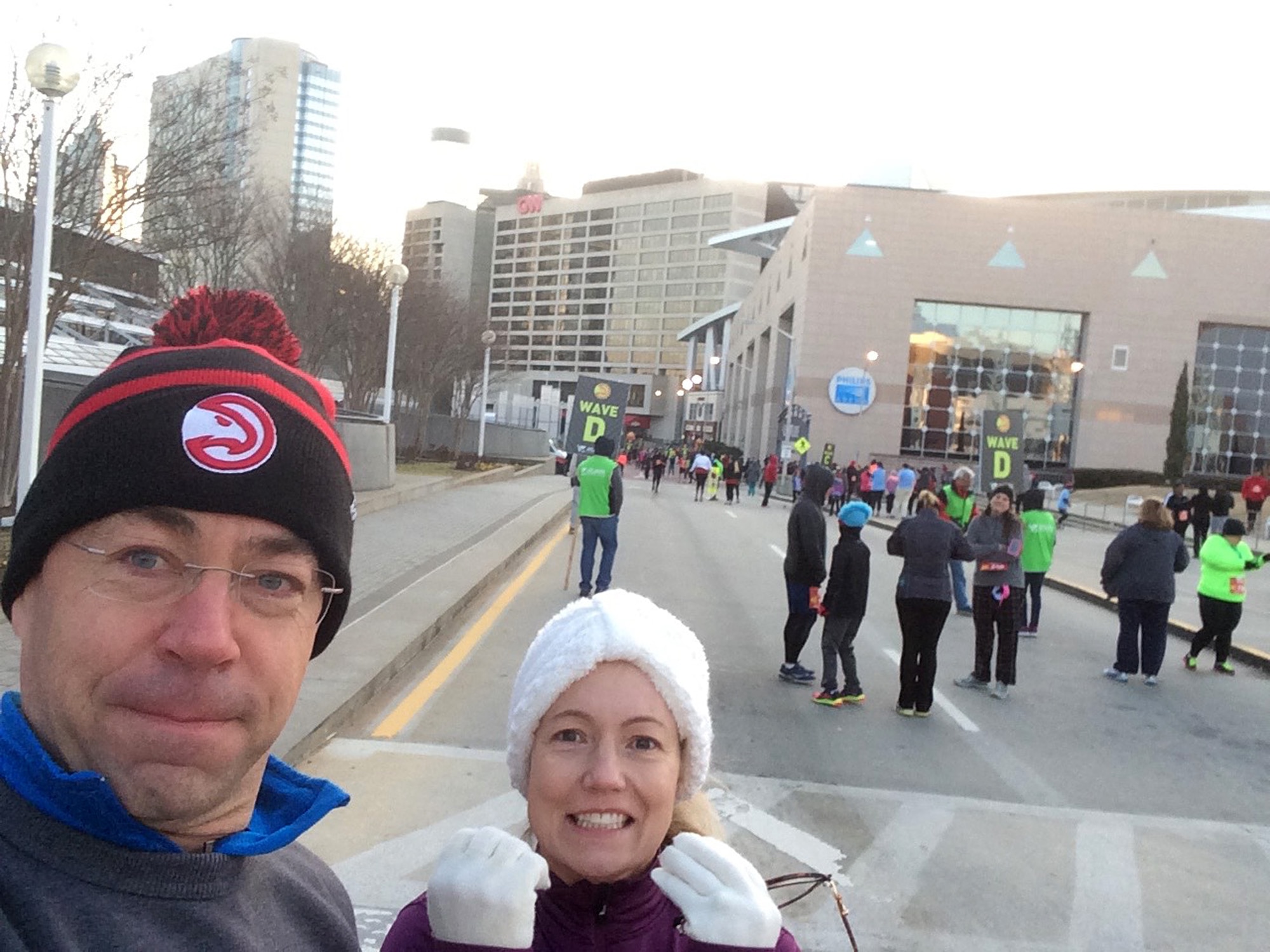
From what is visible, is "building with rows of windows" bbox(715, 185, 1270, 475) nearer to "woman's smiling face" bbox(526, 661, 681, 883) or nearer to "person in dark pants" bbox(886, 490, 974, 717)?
"person in dark pants" bbox(886, 490, 974, 717)

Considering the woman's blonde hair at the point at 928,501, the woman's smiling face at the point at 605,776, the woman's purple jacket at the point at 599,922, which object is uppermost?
the woman's blonde hair at the point at 928,501

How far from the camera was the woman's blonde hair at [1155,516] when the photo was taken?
30.4 feet

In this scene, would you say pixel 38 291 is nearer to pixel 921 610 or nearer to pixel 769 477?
pixel 921 610

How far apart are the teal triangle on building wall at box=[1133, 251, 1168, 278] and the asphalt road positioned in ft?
163

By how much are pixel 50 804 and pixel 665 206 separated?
468 ft

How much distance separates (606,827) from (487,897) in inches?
11.7

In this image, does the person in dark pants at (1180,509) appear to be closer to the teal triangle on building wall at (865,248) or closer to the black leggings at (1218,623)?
the black leggings at (1218,623)

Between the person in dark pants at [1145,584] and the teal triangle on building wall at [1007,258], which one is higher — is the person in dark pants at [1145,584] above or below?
below

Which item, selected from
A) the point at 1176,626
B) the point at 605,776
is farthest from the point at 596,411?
the point at 605,776

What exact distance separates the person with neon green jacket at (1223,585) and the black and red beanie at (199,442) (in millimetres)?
10026

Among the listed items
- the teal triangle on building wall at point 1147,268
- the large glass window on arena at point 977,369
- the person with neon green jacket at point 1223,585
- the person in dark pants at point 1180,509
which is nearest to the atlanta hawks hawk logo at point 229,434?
the person with neon green jacket at point 1223,585

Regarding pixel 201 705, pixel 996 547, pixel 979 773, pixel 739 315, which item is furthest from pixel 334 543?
pixel 739 315

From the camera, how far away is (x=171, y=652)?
123cm

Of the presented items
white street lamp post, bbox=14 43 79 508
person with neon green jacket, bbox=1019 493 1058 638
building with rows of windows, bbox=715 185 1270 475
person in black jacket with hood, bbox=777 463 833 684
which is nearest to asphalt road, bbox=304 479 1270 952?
person in black jacket with hood, bbox=777 463 833 684
